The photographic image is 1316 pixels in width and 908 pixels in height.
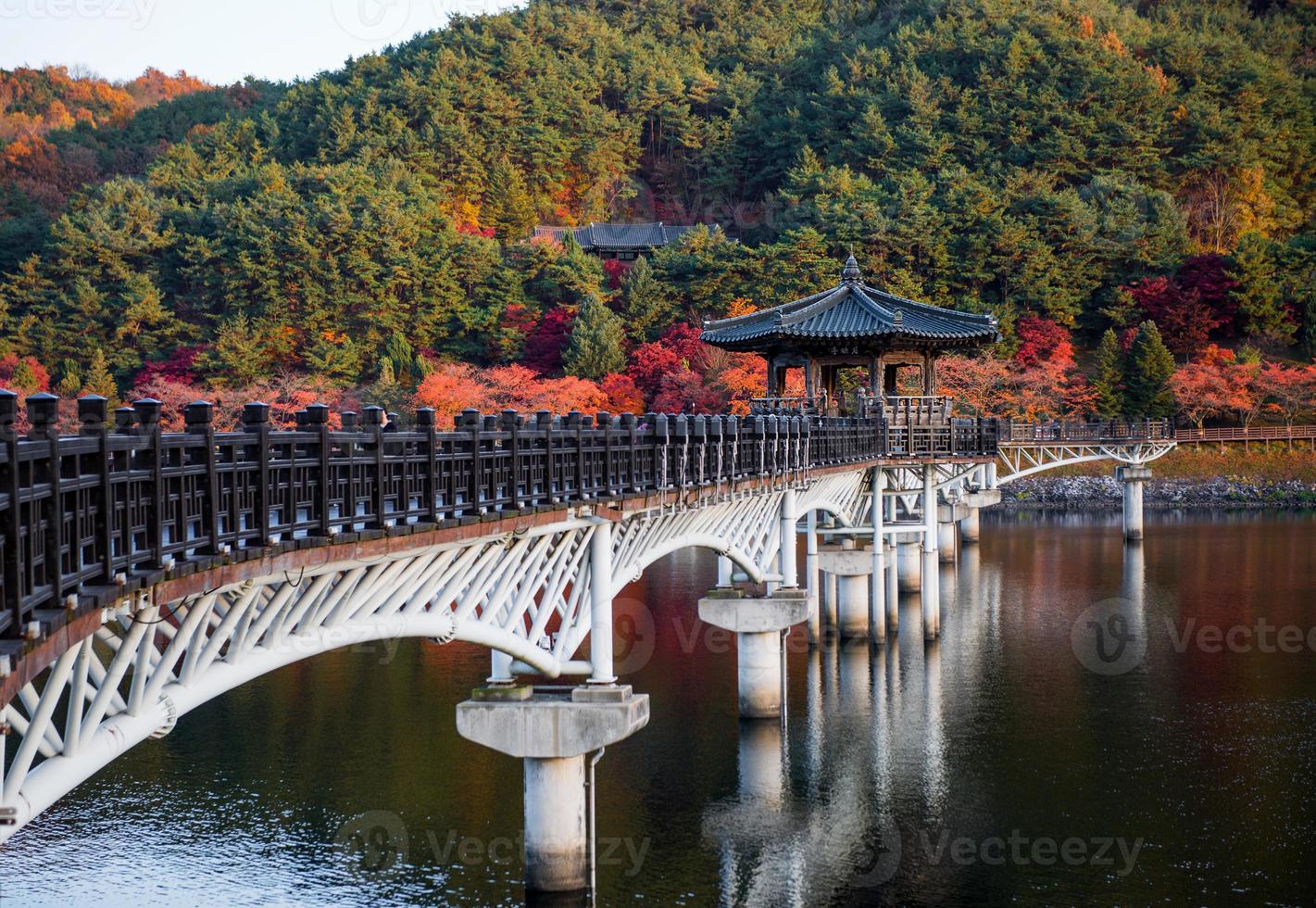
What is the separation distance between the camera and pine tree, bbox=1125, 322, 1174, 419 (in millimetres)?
77062

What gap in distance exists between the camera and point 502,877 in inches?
744

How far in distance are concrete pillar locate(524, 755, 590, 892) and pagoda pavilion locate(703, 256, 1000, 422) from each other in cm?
2089

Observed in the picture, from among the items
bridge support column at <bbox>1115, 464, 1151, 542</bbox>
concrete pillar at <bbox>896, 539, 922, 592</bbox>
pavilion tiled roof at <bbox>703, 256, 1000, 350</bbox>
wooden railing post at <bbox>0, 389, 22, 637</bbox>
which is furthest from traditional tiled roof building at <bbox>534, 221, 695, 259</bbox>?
wooden railing post at <bbox>0, 389, 22, 637</bbox>

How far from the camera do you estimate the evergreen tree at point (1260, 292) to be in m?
80.8

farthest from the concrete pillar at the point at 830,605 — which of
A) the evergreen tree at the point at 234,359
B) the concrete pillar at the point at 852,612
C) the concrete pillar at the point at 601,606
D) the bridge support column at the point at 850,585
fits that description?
the evergreen tree at the point at 234,359

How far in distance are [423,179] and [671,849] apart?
258 ft

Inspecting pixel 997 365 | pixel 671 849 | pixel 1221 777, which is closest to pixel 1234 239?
pixel 997 365

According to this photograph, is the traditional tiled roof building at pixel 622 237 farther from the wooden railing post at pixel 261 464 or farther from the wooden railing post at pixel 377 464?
the wooden railing post at pixel 261 464

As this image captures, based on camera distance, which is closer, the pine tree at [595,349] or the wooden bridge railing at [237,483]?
the wooden bridge railing at [237,483]

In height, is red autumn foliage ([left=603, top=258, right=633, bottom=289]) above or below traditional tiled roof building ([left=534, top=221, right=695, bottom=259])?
below

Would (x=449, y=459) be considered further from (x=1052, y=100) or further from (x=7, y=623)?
(x=1052, y=100)

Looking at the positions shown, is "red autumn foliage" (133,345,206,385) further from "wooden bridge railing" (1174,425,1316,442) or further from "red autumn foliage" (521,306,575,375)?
"wooden bridge railing" (1174,425,1316,442)

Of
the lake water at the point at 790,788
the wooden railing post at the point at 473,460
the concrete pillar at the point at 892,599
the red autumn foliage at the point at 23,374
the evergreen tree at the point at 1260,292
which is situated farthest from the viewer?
the evergreen tree at the point at 1260,292

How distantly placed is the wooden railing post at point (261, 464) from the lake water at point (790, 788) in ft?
30.9
